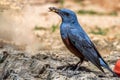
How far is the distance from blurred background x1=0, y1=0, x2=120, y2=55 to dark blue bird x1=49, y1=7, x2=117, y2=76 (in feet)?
9.00

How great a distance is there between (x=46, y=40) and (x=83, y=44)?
5.12 m

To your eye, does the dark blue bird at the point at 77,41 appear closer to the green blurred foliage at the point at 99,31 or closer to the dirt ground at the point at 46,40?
the dirt ground at the point at 46,40

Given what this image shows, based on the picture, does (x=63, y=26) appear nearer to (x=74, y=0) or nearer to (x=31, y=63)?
(x=31, y=63)

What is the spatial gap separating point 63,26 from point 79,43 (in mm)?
333

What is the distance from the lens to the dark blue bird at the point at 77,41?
9234 millimetres

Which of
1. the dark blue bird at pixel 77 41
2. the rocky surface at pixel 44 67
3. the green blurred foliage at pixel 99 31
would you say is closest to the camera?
the rocky surface at pixel 44 67

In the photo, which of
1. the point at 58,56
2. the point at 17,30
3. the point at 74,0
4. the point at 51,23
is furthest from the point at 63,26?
the point at 74,0

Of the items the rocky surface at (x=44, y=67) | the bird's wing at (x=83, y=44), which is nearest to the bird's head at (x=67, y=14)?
the bird's wing at (x=83, y=44)

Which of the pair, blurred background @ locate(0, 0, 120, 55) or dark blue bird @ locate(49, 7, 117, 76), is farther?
blurred background @ locate(0, 0, 120, 55)

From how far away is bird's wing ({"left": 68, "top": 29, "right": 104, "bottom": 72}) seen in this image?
9.24 metres

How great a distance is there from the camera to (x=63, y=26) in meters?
9.42

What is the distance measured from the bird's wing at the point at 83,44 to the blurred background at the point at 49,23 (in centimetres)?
279

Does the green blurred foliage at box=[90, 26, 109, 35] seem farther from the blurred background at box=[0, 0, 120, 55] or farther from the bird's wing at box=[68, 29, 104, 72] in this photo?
the bird's wing at box=[68, 29, 104, 72]

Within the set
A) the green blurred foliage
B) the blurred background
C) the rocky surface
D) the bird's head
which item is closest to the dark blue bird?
the bird's head
